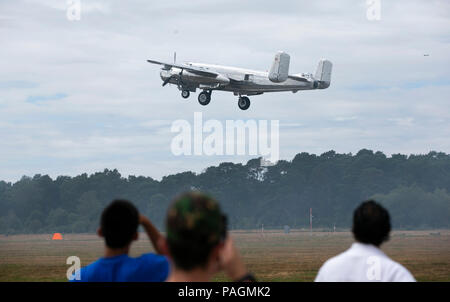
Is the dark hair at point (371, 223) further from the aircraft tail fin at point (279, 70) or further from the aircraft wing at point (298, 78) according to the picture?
the aircraft wing at point (298, 78)

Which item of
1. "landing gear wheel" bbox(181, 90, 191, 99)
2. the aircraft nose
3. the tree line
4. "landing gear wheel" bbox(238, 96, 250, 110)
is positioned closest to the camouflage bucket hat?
"landing gear wheel" bbox(181, 90, 191, 99)

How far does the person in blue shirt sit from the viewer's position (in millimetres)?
5637

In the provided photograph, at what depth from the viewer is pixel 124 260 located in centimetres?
589

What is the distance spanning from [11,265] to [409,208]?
203 ft

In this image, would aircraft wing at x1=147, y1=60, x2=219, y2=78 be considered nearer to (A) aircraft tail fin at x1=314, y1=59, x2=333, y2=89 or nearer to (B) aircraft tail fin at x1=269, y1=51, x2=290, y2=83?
(B) aircraft tail fin at x1=269, y1=51, x2=290, y2=83

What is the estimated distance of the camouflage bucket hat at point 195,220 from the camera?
396 cm

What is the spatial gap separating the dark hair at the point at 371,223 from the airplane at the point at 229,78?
50138mm

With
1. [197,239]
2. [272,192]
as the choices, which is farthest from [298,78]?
[272,192]

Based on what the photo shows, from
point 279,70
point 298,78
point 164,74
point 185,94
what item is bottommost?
point 185,94

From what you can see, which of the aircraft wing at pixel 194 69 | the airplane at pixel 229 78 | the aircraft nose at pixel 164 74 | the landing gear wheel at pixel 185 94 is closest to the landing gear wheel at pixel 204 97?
the airplane at pixel 229 78

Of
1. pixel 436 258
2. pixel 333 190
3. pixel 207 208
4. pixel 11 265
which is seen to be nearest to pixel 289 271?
pixel 436 258

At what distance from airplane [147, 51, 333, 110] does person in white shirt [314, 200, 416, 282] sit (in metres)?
50.1

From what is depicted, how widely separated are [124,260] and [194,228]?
2.02 metres

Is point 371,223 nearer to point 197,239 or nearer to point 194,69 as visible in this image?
point 197,239
